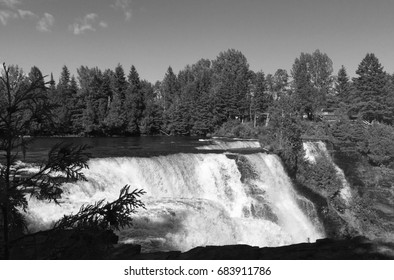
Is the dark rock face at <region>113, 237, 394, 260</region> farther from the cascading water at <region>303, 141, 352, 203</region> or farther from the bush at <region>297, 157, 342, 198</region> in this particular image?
the cascading water at <region>303, 141, 352, 203</region>

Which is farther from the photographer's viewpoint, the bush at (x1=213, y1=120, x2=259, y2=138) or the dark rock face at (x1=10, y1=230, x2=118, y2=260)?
the bush at (x1=213, y1=120, x2=259, y2=138)

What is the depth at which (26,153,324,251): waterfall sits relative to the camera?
11.7 metres

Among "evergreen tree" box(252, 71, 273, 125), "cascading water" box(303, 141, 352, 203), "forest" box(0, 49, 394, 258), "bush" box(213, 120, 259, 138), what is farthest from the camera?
"evergreen tree" box(252, 71, 273, 125)

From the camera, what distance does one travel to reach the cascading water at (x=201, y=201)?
38.4 ft

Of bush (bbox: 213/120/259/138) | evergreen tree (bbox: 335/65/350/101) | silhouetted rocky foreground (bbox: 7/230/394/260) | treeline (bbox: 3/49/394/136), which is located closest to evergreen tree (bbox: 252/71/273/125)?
treeline (bbox: 3/49/394/136)

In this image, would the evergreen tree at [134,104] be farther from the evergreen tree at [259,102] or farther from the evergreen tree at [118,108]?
the evergreen tree at [259,102]

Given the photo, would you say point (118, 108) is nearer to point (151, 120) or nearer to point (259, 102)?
point (151, 120)

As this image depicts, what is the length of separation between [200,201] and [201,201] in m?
0.07

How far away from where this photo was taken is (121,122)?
50.3 metres

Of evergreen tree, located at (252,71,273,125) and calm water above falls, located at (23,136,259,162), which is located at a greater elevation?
evergreen tree, located at (252,71,273,125)

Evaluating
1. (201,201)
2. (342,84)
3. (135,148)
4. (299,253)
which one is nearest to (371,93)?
(342,84)

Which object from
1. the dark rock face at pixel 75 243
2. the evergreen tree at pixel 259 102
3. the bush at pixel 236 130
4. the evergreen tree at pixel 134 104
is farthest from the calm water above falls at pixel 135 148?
the evergreen tree at pixel 259 102
